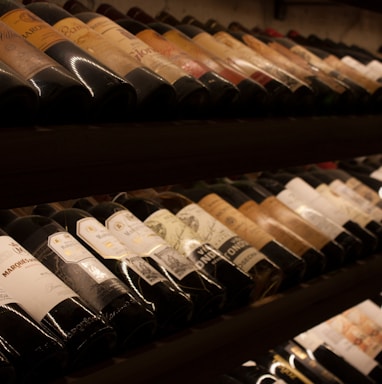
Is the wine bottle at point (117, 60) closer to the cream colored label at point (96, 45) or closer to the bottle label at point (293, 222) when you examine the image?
the cream colored label at point (96, 45)

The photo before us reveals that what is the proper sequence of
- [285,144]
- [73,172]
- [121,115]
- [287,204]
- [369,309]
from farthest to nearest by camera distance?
[369,309] → [287,204] → [285,144] → [121,115] → [73,172]

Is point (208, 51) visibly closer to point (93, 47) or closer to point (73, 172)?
point (93, 47)

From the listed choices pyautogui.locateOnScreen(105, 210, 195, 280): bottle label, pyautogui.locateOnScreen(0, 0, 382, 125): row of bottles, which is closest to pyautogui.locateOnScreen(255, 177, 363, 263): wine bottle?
pyautogui.locateOnScreen(0, 0, 382, 125): row of bottles

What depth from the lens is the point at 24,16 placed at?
101 centimetres

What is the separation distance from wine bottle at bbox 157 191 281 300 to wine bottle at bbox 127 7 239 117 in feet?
0.69

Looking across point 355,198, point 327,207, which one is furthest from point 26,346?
point 355,198

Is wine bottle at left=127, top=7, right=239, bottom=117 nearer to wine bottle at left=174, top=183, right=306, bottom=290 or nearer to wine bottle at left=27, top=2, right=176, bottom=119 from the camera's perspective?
wine bottle at left=27, top=2, right=176, bottom=119

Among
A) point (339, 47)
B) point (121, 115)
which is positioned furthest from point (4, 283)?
point (339, 47)

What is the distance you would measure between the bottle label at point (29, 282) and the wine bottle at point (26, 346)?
29mm

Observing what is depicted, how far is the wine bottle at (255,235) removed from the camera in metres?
1.35

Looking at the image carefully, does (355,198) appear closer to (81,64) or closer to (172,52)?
(172,52)

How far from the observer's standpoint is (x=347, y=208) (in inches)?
67.3

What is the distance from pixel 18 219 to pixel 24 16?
291mm

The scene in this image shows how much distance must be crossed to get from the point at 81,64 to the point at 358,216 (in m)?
0.95
